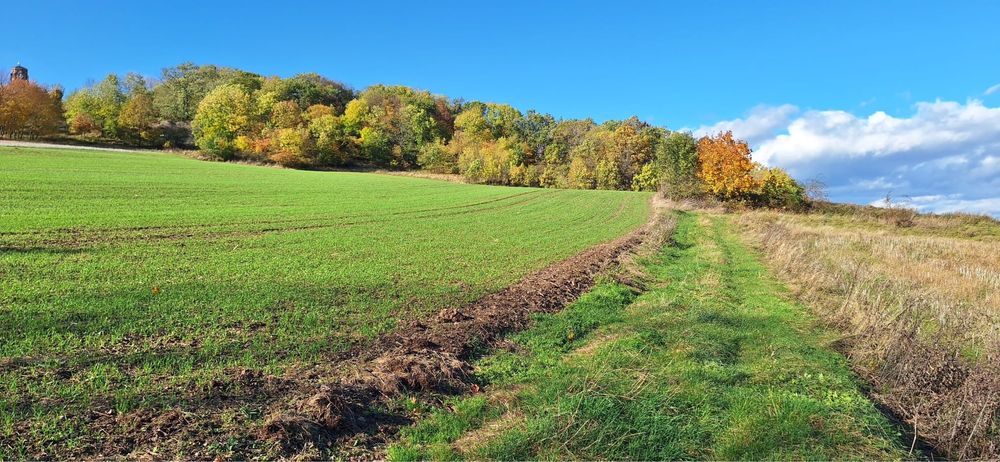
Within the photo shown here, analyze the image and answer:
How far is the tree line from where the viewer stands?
212 ft

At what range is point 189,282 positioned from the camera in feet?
40.0

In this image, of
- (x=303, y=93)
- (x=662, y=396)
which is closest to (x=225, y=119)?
(x=303, y=93)

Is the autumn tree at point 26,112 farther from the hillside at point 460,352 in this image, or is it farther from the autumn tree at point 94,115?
the hillside at point 460,352

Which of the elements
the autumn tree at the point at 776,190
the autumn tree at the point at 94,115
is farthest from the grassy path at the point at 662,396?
the autumn tree at the point at 94,115

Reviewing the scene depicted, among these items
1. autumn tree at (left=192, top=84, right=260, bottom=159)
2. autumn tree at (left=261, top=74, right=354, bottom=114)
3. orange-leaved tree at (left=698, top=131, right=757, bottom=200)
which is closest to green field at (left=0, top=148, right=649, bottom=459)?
orange-leaved tree at (left=698, top=131, right=757, bottom=200)

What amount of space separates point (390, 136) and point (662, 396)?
102 m

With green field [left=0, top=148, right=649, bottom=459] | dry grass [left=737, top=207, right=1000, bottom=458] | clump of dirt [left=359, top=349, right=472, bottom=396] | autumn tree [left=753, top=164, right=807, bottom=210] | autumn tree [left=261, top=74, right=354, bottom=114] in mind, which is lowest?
green field [left=0, top=148, right=649, bottom=459]

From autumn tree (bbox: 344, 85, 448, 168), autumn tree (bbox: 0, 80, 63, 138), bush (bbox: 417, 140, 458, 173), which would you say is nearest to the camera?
autumn tree (bbox: 0, 80, 63, 138)

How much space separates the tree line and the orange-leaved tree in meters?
0.13

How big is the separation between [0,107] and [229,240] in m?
84.1

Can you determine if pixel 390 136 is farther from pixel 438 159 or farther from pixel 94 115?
pixel 94 115

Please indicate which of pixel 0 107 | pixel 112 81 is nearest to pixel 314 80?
pixel 112 81

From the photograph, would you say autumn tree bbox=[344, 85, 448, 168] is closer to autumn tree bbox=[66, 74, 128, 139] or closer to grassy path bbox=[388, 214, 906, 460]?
→ autumn tree bbox=[66, 74, 128, 139]

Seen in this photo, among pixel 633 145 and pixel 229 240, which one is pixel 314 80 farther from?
pixel 229 240
